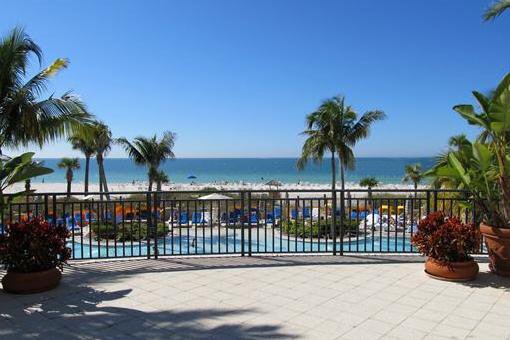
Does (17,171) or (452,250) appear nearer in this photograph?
(17,171)

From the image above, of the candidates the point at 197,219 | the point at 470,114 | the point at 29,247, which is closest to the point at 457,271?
the point at 470,114

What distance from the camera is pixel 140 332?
349 cm

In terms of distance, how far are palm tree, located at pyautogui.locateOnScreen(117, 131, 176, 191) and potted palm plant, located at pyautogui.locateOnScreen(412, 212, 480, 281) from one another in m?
15.4

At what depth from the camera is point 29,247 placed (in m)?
4.54

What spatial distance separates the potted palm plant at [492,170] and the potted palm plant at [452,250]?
12.5 inches

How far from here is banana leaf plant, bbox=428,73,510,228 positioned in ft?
15.8

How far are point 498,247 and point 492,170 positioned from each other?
99cm

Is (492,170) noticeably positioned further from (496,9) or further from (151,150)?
(151,150)

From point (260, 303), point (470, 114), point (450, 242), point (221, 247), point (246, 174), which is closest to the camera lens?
point (260, 303)

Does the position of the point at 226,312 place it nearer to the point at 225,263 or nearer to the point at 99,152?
the point at 225,263

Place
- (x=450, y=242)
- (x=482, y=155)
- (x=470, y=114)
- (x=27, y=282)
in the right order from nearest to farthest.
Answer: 1. (x=27, y=282)
2. (x=482, y=155)
3. (x=450, y=242)
4. (x=470, y=114)

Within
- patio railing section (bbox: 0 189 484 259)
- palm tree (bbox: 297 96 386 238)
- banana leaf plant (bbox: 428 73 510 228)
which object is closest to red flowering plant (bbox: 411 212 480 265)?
banana leaf plant (bbox: 428 73 510 228)

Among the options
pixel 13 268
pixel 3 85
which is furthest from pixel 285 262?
pixel 3 85

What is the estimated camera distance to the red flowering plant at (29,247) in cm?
454
